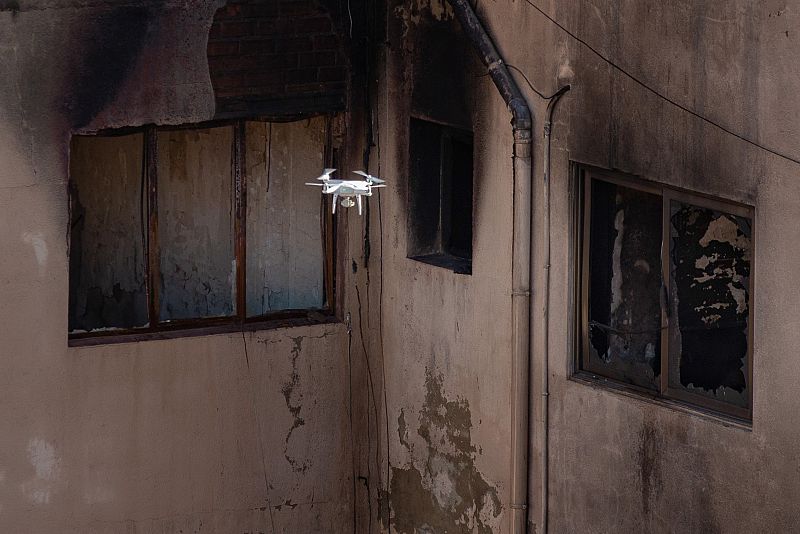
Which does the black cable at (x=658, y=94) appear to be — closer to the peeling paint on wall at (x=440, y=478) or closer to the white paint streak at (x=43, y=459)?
the peeling paint on wall at (x=440, y=478)

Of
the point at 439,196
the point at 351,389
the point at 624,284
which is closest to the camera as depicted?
the point at 624,284

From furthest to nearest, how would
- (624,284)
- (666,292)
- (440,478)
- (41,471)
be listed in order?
(440,478) → (41,471) → (624,284) → (666,292)

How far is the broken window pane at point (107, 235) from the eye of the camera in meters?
8.16

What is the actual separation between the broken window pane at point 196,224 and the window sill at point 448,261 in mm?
1325

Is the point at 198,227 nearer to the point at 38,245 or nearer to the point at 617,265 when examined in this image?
the point at 38,245

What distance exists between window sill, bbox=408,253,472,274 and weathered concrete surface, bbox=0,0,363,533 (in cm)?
79

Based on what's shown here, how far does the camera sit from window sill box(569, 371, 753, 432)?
5.94 m

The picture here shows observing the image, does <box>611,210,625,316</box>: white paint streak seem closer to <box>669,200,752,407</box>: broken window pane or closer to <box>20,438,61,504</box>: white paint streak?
<box>669,200,752,407</box>: broken window pane

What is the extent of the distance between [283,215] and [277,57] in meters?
1.12

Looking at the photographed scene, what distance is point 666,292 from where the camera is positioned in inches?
253

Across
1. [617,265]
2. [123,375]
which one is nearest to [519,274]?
[617,265]

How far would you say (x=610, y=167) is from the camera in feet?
21.9

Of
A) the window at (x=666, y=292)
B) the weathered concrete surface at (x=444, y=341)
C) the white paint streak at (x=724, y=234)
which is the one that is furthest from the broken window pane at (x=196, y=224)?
the white paint streak at (x=724, y=234)

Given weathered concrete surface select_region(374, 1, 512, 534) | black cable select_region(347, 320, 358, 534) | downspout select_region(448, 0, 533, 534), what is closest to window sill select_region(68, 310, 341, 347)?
black cable select_region(347, 320, 358, 534)
